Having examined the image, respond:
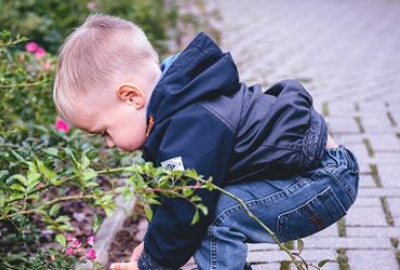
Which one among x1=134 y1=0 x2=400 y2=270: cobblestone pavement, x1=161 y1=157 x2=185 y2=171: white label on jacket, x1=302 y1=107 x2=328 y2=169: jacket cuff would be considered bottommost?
x1=134 y1=0 x2=400 y2=270: cobblestone pavement

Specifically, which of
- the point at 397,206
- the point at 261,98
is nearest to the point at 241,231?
the point at 261,98

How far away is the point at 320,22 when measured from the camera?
9.32 m

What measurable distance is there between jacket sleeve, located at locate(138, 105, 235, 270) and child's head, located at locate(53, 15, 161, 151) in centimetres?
19

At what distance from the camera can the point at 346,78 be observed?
6250 millimetres

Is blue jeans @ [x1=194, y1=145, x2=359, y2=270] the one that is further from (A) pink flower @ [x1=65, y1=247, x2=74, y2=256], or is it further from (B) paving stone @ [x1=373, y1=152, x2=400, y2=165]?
(B) paving stone @ [x1=373, y1=152, x2=400, y2=165]

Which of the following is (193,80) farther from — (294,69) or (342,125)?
(294,69)

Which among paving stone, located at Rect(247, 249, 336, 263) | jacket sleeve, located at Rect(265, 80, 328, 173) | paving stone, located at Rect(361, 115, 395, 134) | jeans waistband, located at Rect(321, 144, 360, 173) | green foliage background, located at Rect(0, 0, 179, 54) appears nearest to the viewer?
jacket sleeve, located at Rect(265, 80, 328, 173)

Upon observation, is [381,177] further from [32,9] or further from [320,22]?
[320,22]

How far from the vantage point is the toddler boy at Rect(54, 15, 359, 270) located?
2.48 metres

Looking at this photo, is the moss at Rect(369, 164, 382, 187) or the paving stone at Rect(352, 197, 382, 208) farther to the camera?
the moss at Rect(369, 164, 382, 187)

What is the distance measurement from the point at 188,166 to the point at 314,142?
0.44 meters

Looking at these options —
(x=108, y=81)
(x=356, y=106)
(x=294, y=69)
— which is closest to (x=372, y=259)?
(x=108, y=81)

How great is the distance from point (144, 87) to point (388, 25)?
6.78 m

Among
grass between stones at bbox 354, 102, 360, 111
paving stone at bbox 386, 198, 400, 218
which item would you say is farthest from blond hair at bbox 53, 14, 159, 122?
grass between stones at bbox 354, 102, 360, 111
